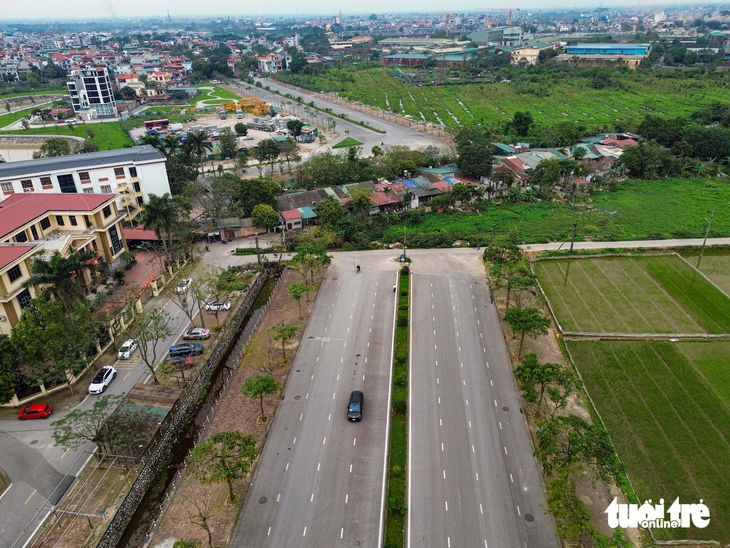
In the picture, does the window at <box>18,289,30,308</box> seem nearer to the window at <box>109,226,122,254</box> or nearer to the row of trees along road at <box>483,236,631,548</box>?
the window at <box>109,226,122,254</box>

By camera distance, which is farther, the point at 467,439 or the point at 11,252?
the point at 11,252

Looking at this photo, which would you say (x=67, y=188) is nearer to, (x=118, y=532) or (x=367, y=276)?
(x=367, y=276)

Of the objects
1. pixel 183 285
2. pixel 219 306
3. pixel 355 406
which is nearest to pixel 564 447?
pixel 355 406

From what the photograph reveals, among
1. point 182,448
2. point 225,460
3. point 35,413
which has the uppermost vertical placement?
point 225,460

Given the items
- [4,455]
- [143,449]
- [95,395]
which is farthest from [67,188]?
[143,449]

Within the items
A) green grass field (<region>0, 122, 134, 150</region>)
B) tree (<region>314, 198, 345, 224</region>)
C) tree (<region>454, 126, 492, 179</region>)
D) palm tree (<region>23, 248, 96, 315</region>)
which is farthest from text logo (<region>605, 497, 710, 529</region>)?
green grass field (<region>0, 122, 134, 150</region>)

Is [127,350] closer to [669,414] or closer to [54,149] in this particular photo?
[669,414]
